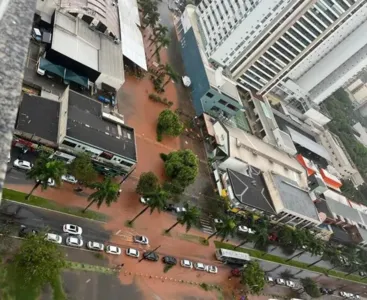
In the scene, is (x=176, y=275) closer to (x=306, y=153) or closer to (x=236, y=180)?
(x=236, y=180)

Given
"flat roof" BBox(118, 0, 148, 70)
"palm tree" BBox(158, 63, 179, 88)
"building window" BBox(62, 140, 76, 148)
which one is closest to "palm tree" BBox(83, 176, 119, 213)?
"building window" BBox(62, 140, 76, 148)

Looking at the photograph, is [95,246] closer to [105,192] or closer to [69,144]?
[105,192]

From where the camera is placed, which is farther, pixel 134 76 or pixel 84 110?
pixel 134 76

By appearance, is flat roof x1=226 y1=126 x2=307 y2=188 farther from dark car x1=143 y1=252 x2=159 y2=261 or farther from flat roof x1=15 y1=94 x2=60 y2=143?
flat roof x1=15 y1=94 x2=60 y2=143

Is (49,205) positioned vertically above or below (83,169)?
below

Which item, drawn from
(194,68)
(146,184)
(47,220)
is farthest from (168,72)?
(47,220)

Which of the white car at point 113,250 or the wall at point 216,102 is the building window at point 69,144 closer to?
the white car at point 113,250

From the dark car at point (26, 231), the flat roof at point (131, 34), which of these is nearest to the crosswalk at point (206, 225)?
the dark car at point (26, 231)

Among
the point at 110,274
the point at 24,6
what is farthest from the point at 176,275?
the point at 24,6
